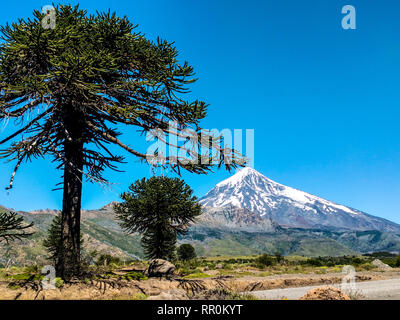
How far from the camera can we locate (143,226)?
1062 inches

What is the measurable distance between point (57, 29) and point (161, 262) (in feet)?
44.3

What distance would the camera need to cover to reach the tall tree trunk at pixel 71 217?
417 inches

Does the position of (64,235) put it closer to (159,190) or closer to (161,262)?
(161,262)

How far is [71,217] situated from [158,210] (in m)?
15.2

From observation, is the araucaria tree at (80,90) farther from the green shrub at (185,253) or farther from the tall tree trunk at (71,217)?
the green shrub at (185,253)

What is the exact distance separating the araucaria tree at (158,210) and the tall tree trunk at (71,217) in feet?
41.4

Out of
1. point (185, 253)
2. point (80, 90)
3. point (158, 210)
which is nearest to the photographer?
point (80, 90)

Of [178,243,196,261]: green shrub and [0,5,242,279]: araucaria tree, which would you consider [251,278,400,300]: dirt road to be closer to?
[0,5,242,279]: araucaria tree

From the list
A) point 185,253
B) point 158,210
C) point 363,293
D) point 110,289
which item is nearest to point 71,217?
point 110,289

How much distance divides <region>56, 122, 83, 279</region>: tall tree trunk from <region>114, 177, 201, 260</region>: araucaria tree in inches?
497

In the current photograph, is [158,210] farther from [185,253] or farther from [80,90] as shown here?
[185,253]

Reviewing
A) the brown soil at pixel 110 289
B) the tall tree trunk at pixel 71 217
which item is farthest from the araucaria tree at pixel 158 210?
the tall tree trunk at pixel 71 217

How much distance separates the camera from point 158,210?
2622 centimetres
